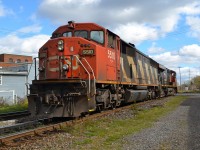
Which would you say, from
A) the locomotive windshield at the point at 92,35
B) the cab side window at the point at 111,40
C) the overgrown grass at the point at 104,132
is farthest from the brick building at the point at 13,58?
the overgrown grass at the point at 104,132

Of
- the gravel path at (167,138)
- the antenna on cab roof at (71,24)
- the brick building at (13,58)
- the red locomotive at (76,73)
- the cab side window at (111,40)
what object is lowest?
the gravel path at (167,138)

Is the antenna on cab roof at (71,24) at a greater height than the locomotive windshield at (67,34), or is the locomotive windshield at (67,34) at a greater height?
the antenna on cab roof at (71,24)

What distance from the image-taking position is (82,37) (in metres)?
12.4

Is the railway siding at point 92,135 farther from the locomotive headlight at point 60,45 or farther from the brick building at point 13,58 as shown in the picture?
the brick building at point 13,58

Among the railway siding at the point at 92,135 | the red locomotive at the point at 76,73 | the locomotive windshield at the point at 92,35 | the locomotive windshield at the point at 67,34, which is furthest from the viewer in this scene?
the locomotive windshield at the point at 67,34

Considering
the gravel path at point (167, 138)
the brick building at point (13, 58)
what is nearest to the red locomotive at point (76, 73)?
the gravel path at point (167, 138)

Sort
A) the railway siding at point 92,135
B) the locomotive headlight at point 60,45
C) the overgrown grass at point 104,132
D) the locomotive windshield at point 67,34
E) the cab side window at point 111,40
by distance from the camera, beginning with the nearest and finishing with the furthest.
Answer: the railway siding at point 92,135
the overgrown grass at point 104,132
the locomotive headlight at point 60,45
the locomotive windshield at point 67,34
the cab side window at point 111,40

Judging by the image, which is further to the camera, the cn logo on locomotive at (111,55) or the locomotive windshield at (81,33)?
the cn logo on locomotive at (111,55)

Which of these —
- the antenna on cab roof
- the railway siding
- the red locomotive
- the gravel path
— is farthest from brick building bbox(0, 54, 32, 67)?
the gravel path

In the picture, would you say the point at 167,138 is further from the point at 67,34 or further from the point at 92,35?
the point at 67,34

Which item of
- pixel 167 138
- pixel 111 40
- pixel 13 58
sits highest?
pixel 13 58

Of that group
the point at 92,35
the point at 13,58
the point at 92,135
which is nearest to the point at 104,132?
the point at 92,135

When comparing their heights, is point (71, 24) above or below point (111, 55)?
above

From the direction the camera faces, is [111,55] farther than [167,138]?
Yes
